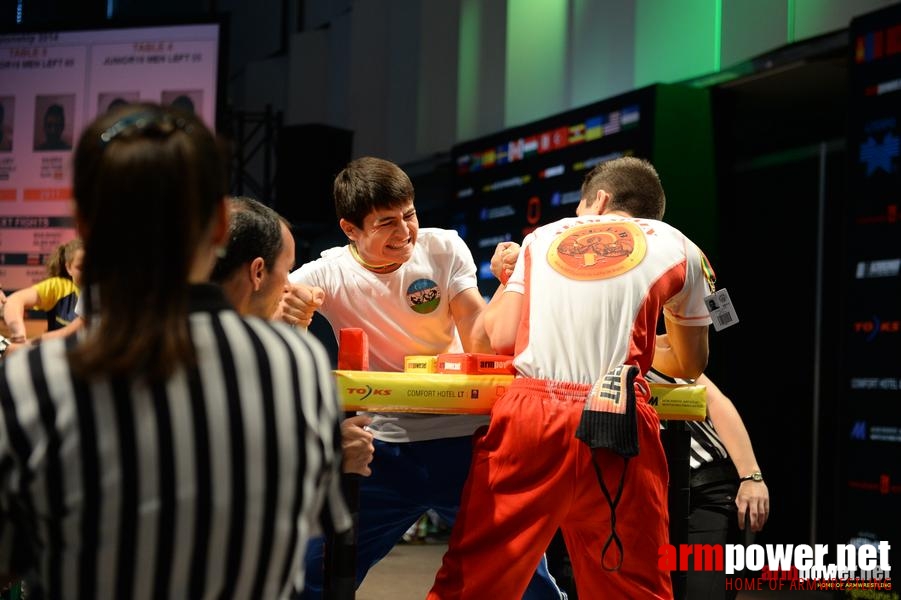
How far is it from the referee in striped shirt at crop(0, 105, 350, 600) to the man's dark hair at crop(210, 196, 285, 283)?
670 millimetres

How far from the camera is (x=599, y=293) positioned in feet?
8.05

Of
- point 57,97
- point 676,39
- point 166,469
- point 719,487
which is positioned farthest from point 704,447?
point 57,97

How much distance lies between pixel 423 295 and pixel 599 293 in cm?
81

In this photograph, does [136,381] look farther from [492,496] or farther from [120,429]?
[492,496]

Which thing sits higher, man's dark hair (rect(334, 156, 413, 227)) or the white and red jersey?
man's dark hair (rect(334, 156, 413, 227))

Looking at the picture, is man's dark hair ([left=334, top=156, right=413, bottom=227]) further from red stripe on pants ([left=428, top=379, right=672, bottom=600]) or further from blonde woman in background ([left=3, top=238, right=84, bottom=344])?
blonde woman in background ([left=3, top=238, right=84, bottom=344])

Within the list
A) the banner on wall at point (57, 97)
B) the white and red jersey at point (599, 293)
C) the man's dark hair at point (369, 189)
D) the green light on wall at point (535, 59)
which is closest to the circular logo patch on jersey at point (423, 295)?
the man's dark hair at point (369, 189)

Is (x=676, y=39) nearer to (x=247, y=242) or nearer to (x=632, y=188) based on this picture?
(x=632, y=188)

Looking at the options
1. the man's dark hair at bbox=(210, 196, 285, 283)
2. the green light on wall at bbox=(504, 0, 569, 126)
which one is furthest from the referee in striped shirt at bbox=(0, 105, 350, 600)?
the green light on wall at bbox=(504, 0, 569, 126)

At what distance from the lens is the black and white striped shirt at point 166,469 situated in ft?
3.65

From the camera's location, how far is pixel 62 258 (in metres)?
5.63

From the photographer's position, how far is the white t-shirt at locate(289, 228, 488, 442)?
3123mm

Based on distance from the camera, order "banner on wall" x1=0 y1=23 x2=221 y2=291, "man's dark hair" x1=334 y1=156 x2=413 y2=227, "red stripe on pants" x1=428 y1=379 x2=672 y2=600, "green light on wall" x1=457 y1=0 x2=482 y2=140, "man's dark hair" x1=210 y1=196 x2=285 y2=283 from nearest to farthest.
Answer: "man's dark hair" x1=210 y1=196 x2=285 y2=283
"red stripe on pants" x1=428 y1=379 x2=672 y2=600
"man's dark hair" x1=334 y1=156 x2=413 y2=227
"banner on wall" x1=0 y1=23 x2=221 y2=291
"green light on wall" x1=457 y1=0 x2=482 y2=140

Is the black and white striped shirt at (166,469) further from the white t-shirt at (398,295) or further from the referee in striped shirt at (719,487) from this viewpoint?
the referee in striped shirt at (719,487)
